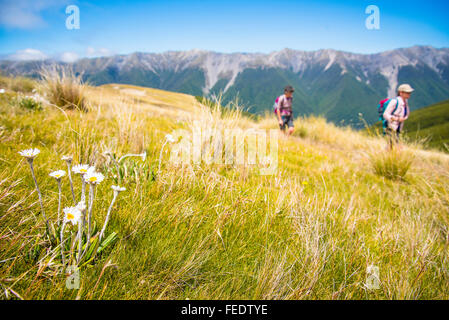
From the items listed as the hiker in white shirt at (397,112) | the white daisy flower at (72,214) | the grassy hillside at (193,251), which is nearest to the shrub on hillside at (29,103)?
the grassy hillside at (193,251)

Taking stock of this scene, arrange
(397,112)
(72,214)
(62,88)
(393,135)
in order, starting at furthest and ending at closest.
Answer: (397,112), (393,135), (62,88), (72,214)

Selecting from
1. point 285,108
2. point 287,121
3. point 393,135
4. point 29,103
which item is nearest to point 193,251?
point 29,103

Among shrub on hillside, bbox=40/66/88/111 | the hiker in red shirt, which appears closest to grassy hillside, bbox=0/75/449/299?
shrub on hillside, bbox=40/66/88/111

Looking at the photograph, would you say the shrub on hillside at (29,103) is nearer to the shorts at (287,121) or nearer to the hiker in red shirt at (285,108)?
the hiker in red shirt at (285,108)

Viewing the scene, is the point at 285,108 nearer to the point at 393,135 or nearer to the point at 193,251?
the point at 393,135

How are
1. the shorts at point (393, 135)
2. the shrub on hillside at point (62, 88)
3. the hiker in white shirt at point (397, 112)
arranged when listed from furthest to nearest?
the hiker in white shirt at point (397, 112) → the shorts at point (393, 135) → the shrub on hillside at point (62, 88)

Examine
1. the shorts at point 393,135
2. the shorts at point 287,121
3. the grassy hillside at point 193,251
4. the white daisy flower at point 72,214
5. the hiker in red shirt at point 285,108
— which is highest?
the hiker in red shirt at point 285,108

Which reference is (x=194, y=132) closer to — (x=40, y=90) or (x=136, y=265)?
(x=136, y=265)

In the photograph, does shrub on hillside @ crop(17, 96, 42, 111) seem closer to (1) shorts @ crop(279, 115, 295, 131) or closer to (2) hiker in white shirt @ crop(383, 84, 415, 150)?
(1) shorts @ crop(279, 115, 295, 131)

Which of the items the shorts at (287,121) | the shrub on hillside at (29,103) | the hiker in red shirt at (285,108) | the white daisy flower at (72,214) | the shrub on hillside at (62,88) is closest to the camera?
the white daisy flower at (72,214)

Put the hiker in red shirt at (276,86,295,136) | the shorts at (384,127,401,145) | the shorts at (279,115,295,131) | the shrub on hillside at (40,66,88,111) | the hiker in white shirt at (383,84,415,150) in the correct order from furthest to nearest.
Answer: the shorts at (279,115,295,131) → the hiker in red shirt at (276,86,295,136) → the hiker in white shirt at (383,84,415,150) → the shorts at (384,127,401,145) → the shrub on hillside at (40,66,88,111)
